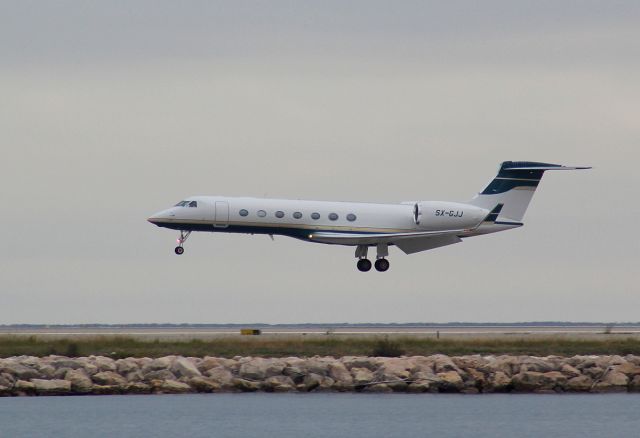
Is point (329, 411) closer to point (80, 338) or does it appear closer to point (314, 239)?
point (80, 338)

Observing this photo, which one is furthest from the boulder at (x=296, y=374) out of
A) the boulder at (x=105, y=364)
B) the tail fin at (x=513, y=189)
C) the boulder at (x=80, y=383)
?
the tail fin at (x=513, y=189)

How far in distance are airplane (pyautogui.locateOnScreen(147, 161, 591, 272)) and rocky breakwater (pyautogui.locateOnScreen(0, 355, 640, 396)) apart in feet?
47.0

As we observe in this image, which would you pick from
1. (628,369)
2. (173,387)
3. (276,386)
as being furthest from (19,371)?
(628,369)

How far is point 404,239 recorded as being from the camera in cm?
6606

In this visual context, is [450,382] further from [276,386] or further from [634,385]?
[634,385]

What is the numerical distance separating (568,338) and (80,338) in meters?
15.3

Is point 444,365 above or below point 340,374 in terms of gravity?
above

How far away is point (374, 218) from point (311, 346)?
13731 millimetres

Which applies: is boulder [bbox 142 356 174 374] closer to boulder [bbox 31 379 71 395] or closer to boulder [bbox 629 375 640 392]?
boulder [bbox 31 379 71 395]

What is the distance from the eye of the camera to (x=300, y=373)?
47906 mm

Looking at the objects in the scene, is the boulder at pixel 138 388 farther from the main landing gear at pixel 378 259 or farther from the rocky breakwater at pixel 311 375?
the main landing gear at pixel 378 259

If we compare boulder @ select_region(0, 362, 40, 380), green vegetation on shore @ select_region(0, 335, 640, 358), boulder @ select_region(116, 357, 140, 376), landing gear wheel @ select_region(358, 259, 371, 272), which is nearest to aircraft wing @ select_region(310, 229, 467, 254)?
landing gear wheel @ select_region(358, 259, 371, 272)

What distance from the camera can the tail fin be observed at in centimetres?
6894

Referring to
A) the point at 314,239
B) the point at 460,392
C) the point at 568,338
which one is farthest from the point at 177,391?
the point at 314,239
